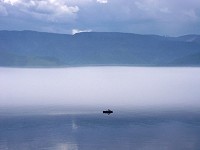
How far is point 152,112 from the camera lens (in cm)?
10631

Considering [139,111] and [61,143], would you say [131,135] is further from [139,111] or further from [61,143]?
[139,111]

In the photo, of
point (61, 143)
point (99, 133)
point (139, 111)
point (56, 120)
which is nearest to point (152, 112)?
point (139, 111)

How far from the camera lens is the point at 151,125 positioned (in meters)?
82.8

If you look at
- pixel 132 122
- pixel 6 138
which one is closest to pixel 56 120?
pixel 132 122

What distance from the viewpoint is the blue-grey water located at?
62.8m

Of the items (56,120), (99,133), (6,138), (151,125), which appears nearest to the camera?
(6,138)

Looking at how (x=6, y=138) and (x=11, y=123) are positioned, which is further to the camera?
(x=11, y=123)

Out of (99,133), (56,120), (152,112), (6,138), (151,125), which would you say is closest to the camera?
(6,138)

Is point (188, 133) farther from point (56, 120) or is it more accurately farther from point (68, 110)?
point (68, 110)

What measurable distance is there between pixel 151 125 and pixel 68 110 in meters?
35.6

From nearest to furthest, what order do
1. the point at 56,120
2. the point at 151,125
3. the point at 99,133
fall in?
the point at 99,133 < the point at 151,125 < the point at 56,120

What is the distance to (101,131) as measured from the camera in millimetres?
75750

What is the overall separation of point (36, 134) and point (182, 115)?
40.2 metres

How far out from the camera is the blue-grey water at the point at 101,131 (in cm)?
6281
